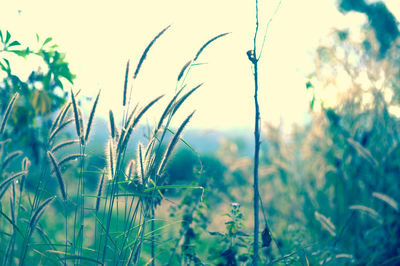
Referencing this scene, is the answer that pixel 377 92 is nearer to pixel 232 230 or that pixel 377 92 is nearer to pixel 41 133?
pixel 232 230

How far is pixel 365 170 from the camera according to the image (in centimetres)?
249

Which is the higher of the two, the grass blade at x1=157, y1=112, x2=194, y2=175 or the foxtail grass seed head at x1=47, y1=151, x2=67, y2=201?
the grass blade at x1=157, y1=112, x2=194, y2=175

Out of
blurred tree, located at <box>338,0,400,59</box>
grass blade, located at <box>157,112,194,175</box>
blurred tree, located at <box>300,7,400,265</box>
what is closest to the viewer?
grass blade, located at <box>157,112,194,175</box>

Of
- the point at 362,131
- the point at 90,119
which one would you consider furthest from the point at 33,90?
the point at 362,131

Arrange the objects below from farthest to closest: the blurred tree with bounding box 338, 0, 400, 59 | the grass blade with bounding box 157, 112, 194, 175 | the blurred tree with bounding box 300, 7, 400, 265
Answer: the blurred tree with bounding box 338, 0, 400, 59 < the blurred tree with bounding box 300, 7, 400, 265 < the grass blade with bounding box 157, 112, 194, 175

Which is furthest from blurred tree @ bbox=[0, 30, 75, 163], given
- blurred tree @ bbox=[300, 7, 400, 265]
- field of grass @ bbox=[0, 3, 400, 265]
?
blurred tree @ bbox=[300, 7, 400, 265]

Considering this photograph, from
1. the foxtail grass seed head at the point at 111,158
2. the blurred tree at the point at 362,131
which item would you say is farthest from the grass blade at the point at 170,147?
the blurred tree at the point at 362,131

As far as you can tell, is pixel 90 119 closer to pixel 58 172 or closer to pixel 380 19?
pixel 58 172

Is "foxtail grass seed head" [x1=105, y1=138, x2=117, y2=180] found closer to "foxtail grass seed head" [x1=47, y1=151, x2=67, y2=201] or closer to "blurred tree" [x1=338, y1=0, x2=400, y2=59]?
"foxtail grass seed head" [x1=47, y1=151, x2=67, y2=201]

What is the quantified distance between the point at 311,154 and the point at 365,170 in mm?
1043

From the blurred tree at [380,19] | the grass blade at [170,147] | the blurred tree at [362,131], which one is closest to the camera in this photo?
the grass blade at [170,147]

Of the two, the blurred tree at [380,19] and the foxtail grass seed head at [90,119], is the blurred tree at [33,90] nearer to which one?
the foxtail grass seed head at [90,119]

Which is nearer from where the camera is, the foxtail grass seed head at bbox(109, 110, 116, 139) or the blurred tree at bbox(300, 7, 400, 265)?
the foxtail grass seed head at bbox(109, 110, 116, 139)

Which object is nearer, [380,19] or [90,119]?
[90,119]
